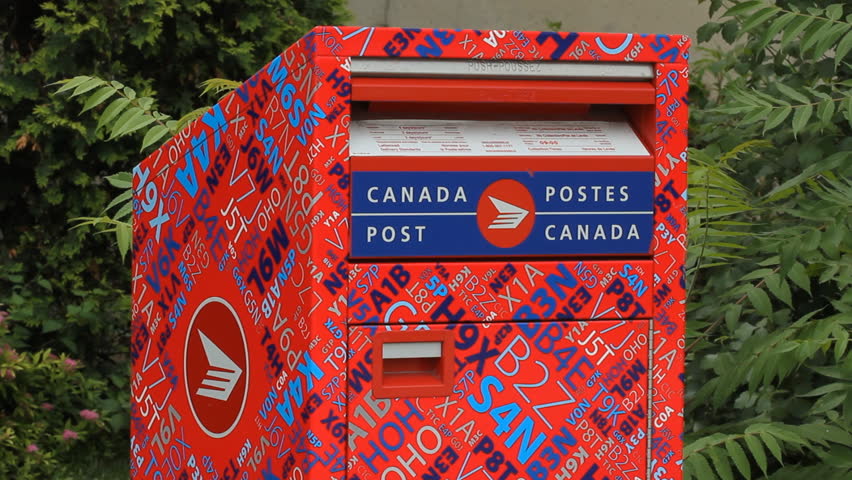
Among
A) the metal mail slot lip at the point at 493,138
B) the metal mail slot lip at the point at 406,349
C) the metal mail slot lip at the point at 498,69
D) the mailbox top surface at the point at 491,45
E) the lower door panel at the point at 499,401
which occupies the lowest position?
the lower door panel at the point at 499,401

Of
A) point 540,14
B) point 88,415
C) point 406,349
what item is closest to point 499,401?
point 406,349

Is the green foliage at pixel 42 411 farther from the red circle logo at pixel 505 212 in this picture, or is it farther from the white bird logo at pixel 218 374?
the red circle logo at pixel 505 212

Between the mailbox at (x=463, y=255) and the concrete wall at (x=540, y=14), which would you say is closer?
the mailbox at (x=463, y=255)

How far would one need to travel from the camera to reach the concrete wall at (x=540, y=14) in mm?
6539

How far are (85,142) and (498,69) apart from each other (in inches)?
134

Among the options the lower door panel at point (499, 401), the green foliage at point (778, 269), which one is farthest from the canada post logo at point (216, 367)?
the green foliage at point (778, 269)

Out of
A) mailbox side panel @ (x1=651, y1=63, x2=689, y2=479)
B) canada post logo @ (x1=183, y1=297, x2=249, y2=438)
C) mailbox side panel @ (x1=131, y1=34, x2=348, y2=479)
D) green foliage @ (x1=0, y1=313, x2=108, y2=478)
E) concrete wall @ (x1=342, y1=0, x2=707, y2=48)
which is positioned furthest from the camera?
concrete wall @ (x1=342, y1=0, x2=707, y2=48)

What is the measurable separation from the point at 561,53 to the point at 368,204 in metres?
0.45

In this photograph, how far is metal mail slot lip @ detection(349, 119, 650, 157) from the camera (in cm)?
195

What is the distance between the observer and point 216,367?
2.33 meters

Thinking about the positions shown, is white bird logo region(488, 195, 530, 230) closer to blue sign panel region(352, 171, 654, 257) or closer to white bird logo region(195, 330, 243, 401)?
blue sign panel region(352, 171, 654, 257)

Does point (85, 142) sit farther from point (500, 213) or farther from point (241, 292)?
point (500, 213)

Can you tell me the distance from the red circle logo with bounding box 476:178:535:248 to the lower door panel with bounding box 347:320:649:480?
0.16 m

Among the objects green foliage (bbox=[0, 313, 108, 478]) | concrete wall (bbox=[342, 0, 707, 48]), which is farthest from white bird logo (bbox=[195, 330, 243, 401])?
concrete wall (bbox=[342, 0, 707, 48])
